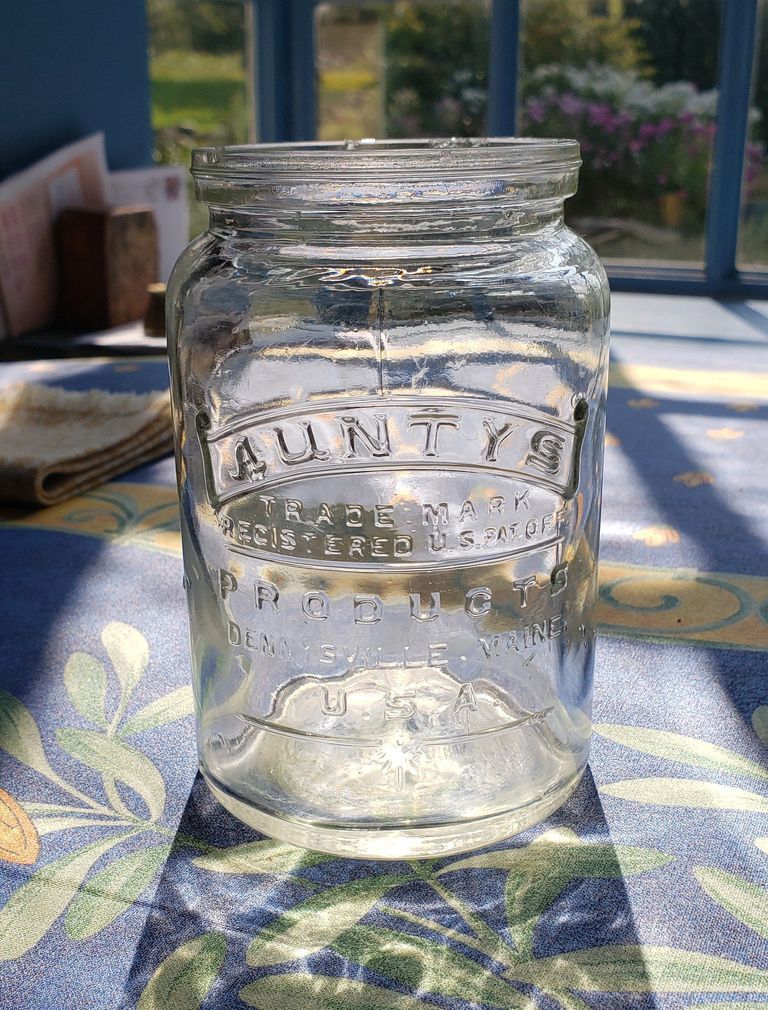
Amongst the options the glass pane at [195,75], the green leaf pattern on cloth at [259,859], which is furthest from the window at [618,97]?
the green leaf pattern on cloth at [259,859]

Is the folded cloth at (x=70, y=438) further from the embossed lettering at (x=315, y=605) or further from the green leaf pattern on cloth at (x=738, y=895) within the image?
the green leaf pattern on cloth at (x=738, y=895)

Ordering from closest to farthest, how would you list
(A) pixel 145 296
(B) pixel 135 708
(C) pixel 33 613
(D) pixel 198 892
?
(D) pixel 198 892 < (B) pixel 135 708 < (C) pixel 33 613 < (A) pixel 145 296

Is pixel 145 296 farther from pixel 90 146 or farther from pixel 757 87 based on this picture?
pixel 757 87

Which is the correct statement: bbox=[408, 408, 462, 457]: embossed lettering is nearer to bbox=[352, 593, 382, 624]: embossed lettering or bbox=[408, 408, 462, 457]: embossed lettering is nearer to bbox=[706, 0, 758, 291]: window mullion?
bbox=[352, 593, 382, 624]: embossed lettering

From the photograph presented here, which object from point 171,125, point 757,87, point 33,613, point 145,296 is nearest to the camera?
point 33,613

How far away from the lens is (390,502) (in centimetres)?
43

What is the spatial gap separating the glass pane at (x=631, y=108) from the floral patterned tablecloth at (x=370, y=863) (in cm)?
202

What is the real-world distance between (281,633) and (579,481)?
0.13 metres

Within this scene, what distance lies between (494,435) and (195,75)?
94.7 inches

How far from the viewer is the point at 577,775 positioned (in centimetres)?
40

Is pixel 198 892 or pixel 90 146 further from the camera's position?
pixel 90 146

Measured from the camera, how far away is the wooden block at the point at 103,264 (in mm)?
1888

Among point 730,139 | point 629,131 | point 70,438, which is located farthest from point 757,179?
point 70,438

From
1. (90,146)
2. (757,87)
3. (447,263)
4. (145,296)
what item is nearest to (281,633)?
(447,263)
